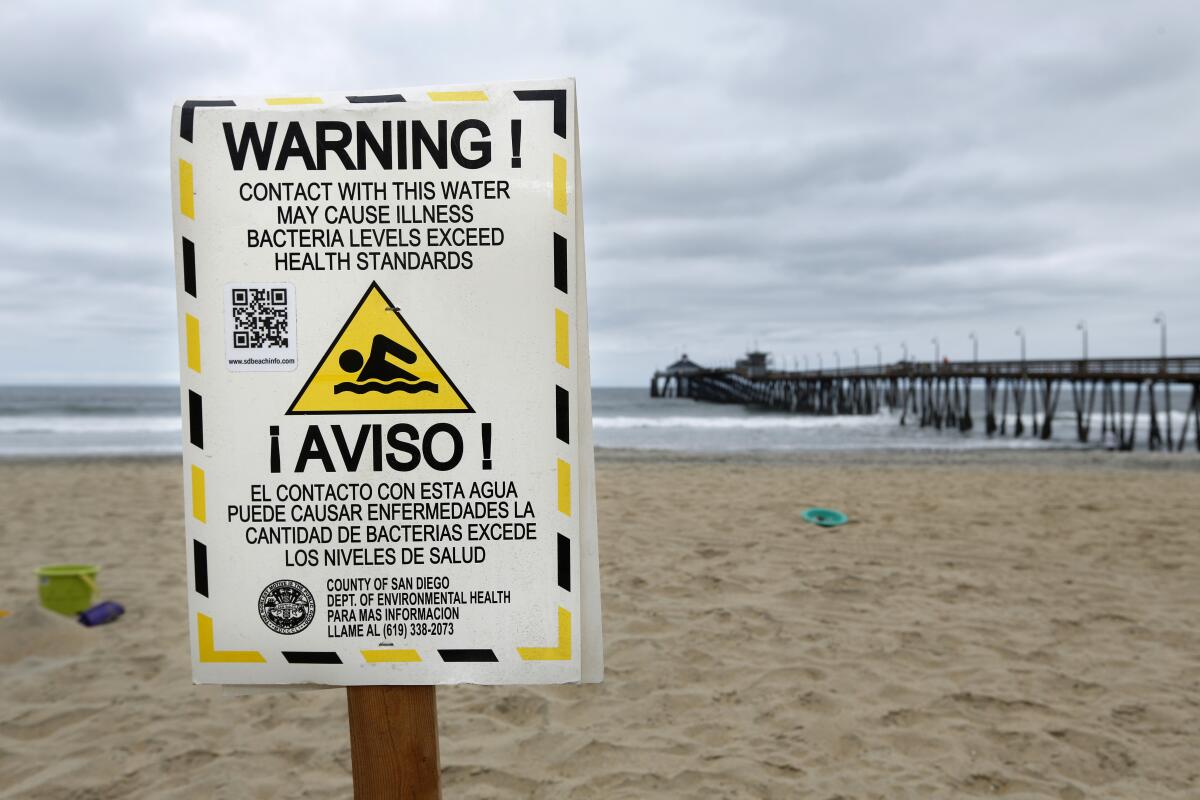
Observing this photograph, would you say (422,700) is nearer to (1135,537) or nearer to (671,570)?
(671,570)

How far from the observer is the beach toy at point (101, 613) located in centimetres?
479

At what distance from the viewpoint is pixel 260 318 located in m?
1.52

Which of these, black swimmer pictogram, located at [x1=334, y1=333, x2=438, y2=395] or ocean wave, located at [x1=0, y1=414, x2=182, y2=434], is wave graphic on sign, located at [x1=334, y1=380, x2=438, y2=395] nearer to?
black swimmer pictogram, located at [x1=334, y1=333, x2=438, y2=395]

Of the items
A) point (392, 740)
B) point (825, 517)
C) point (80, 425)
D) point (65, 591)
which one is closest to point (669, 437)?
point (825, 517)

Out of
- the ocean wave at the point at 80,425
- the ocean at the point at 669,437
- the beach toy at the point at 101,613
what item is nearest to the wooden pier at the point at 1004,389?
the ocean at the point at 669,437

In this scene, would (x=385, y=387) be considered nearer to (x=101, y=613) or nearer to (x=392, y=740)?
(x=392, y=740)

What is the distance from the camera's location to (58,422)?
35.2 metres

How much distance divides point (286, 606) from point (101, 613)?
169 inches

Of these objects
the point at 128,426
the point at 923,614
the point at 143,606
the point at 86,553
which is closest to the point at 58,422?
the point at 128,426

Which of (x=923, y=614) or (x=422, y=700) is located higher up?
(x=422, y=700)

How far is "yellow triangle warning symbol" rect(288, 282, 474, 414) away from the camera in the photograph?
1509mm

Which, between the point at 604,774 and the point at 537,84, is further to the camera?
the point at 604,774

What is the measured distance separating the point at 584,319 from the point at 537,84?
1.55 feet

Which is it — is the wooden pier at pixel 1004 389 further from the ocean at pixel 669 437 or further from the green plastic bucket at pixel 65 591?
the green plastic bucket at pixel 65 591
